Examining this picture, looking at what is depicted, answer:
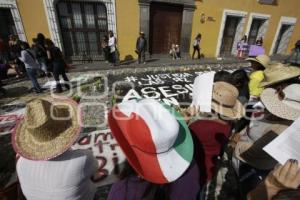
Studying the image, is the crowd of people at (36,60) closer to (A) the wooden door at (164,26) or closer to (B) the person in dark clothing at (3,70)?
(B) the person in dark clothing at (3,70)

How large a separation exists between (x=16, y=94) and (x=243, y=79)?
250 inches

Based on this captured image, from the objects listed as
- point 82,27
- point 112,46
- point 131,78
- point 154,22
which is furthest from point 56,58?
point 154,22

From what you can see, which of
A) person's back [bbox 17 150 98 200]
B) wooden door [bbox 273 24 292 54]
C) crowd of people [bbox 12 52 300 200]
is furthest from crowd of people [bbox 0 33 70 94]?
wooden door [bbox 273 24 292 54]

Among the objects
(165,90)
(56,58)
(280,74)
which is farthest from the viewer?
(165,90)

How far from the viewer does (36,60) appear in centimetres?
597

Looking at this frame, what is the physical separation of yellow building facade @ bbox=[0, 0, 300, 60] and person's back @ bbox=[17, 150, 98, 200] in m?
8.92

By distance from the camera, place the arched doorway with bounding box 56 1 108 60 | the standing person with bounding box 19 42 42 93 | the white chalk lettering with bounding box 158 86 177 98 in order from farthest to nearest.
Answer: the arched doorway with bounding box 56 1 108 60
the white chalk lettering with bounding box 158 86 177 98
the standing person with bounding box 19 42 42 93

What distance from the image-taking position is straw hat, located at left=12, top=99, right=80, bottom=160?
4.27 feet

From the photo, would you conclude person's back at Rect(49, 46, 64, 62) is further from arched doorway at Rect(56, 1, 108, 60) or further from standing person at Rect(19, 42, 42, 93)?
arched doorway at Rect(56, 1, 108, 60)

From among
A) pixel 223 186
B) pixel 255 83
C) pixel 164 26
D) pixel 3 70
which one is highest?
pixel 164 26

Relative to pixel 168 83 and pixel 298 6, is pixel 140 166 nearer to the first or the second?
pixel 168 83

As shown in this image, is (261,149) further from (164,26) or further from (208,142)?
(164,26)

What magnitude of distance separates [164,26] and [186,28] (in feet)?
4.41

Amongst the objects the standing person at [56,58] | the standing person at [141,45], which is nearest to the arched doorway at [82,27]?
the standing person at [141,45]
